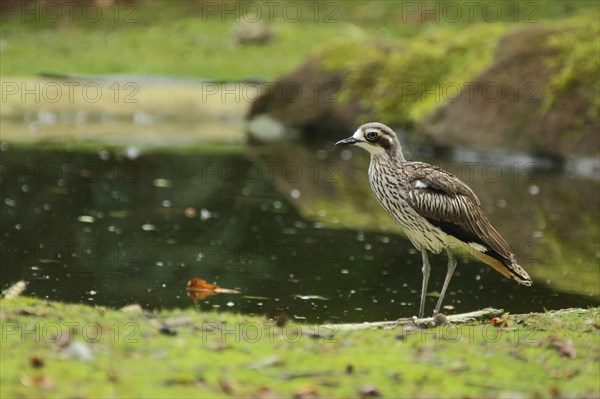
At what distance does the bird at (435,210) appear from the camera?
970cm

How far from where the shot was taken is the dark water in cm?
1150

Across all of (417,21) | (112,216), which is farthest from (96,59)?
(112,216)

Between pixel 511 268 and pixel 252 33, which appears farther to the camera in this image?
pixel 252 33

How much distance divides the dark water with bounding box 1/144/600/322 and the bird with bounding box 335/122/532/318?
1226 millimetres

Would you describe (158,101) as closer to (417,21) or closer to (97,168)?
(97,168)

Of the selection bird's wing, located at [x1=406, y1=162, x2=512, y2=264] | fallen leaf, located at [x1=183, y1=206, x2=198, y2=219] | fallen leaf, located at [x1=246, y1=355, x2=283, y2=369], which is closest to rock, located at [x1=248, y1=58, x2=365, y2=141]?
fallen leaf, located at [x1=183, y1=206, x2=198, y2=219]

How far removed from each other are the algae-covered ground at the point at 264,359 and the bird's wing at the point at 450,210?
1673mm

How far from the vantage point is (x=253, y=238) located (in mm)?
14570

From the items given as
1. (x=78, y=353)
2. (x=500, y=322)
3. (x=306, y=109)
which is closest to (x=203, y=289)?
(x=500, y=322)

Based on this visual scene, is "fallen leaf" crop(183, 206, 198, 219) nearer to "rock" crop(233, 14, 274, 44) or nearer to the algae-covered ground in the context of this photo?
the algae-covered ground

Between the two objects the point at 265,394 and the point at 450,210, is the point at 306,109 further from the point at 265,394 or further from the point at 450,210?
the point at 265,394

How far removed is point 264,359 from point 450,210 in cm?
332

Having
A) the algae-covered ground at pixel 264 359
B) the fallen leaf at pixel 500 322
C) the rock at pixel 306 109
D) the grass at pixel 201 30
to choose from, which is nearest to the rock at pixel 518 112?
the rock at pixel 306 109

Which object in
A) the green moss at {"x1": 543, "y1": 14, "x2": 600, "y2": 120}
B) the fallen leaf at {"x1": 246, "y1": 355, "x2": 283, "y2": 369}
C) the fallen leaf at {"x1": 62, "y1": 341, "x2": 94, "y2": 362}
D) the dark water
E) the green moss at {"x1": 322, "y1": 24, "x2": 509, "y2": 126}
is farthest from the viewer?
the green moss at {"x1": 322, "y1": 24, "x2": 509, "y2": 126}
